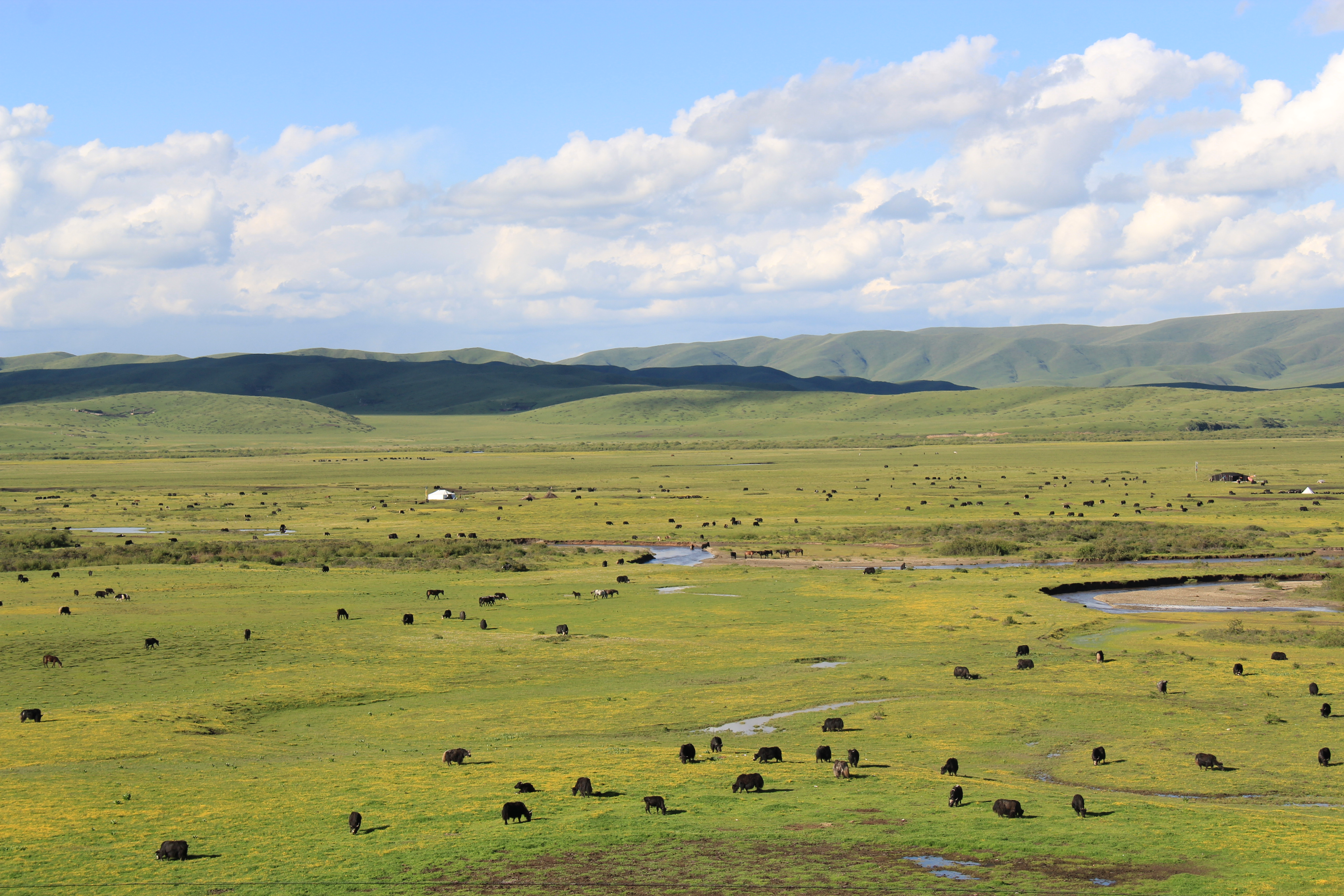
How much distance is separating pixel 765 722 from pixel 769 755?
562 cm

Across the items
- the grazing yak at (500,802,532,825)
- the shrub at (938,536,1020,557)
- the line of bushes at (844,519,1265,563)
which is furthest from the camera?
the shrub at (938,536,1020,557)

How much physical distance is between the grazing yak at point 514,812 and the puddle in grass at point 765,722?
10355mm

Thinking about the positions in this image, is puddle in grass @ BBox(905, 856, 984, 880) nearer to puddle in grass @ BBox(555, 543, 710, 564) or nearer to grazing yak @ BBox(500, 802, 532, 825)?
grazing yak @ BBox(500, 802, 532, 825)

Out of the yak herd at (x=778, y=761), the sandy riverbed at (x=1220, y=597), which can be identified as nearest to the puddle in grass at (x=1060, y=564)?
the sandy riverbed at (x=1220, y=597)

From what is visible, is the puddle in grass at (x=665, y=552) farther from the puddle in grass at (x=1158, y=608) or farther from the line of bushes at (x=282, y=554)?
the puddle in grass at (x=1158, y=608)

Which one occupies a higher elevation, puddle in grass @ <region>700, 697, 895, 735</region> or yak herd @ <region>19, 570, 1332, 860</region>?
yak herd @ <region>19, 570, 1332, 860</region>

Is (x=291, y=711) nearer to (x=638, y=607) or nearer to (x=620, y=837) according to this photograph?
(x=620, y=837)

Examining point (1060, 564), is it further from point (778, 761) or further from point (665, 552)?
point (778, 761)

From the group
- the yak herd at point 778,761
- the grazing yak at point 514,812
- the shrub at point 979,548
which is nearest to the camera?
the yak herd at point 778,761

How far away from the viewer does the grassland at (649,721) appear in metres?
21.5

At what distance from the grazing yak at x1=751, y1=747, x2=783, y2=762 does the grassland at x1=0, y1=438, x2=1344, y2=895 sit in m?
0.44

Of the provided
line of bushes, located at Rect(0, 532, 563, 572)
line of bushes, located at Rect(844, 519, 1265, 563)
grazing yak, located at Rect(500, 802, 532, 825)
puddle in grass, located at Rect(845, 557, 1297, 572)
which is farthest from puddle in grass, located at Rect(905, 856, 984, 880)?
line of bushes, located at Rect(844, 519, 1265, 563)

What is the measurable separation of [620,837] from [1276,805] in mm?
13661

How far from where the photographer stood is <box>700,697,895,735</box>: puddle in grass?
110ft
